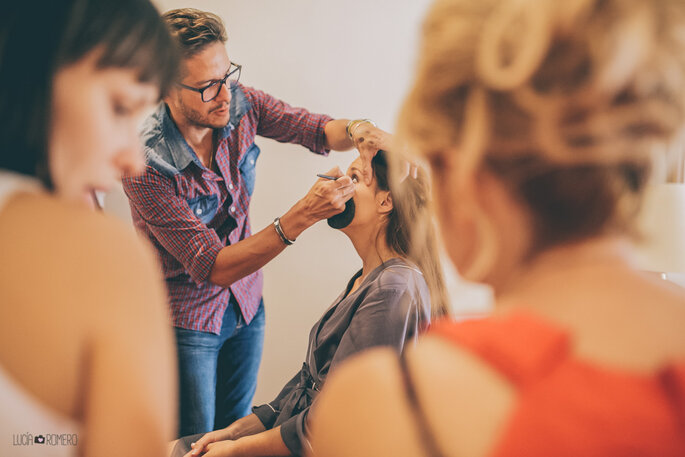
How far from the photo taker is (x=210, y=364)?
1.71 meters

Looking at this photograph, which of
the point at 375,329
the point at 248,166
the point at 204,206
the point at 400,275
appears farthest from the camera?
the point at 248,166

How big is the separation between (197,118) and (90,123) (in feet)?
3.78

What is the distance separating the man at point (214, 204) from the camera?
1478mm

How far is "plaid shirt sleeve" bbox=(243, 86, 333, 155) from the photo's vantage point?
1837 millimetres

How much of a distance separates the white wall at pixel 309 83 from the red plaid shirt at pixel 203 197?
585 mm

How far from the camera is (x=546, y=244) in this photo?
1.48 ft

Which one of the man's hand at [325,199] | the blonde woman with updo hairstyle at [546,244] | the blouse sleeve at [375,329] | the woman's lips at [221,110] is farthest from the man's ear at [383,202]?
the blonde woman with updo hairstyle at [546,244]

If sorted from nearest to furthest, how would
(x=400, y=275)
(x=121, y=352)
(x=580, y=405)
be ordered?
1. (x=580, y=405)
2. (x=121, y=352)
3. (x=400, y=275)

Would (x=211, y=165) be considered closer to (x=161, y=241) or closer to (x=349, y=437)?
(x=161, y=241)

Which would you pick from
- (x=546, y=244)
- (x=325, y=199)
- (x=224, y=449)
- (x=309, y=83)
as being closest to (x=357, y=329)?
(x=325, y=199)

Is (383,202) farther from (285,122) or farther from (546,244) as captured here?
(546,244)

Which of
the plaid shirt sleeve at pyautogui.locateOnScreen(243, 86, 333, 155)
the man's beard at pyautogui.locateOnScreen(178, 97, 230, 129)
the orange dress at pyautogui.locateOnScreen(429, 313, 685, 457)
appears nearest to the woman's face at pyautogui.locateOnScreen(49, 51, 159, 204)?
the orange dress at pyautogui.locateOnScreen(429, 313, 685, 457)

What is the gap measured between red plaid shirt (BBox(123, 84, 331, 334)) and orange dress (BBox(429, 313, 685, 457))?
1.24 meters

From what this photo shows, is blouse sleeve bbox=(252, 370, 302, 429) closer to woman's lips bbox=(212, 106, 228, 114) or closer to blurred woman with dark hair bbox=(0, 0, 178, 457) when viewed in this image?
woman's lips bbox=(212, 106, 228, 114)
